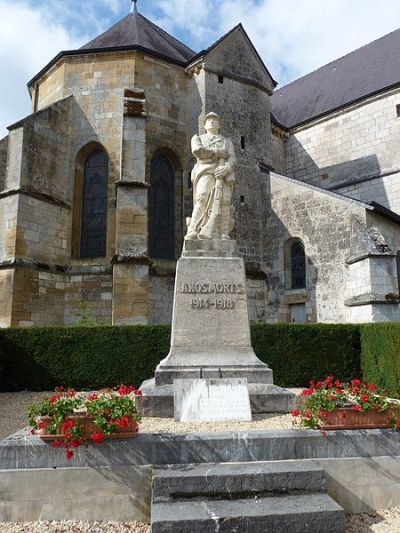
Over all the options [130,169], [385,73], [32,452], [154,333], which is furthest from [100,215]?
[385,73]

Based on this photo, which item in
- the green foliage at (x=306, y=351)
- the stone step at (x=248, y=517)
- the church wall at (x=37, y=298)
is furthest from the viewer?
the church wall at (x=37, y=298)

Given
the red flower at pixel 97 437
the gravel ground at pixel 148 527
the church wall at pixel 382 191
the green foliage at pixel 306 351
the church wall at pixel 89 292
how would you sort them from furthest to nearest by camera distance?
the church wall at pixel 382 191 < the church wall at pixel 89 292 < the green foliage at pixel 306 351 < the red flower at pixel 97 437 < the gravel ground at pixel 148 527

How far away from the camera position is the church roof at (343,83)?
1898 cm

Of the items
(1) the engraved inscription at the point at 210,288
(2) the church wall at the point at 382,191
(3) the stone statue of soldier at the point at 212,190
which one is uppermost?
(2) the church wall at the point at 382,191

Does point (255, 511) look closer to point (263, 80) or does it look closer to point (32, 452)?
point (32, 452)

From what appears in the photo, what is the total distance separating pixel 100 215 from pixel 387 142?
1191 cm

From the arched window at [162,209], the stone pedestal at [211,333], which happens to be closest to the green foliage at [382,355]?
the stone pedestal at [211,333]

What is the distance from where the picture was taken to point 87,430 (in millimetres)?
3752

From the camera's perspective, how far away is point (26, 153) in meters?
12.3

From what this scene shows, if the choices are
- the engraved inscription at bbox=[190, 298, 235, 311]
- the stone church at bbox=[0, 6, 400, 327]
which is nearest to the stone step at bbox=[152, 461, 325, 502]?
the engraved inscription at bbox=[190, 298, 235, 311]

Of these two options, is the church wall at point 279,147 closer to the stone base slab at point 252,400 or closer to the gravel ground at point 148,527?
the stone base slab at point 252,400

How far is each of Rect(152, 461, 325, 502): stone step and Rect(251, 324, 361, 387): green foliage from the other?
586 centimetres

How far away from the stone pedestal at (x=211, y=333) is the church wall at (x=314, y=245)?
7049 millimetres

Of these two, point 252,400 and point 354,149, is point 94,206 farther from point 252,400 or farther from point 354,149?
point 354,149
